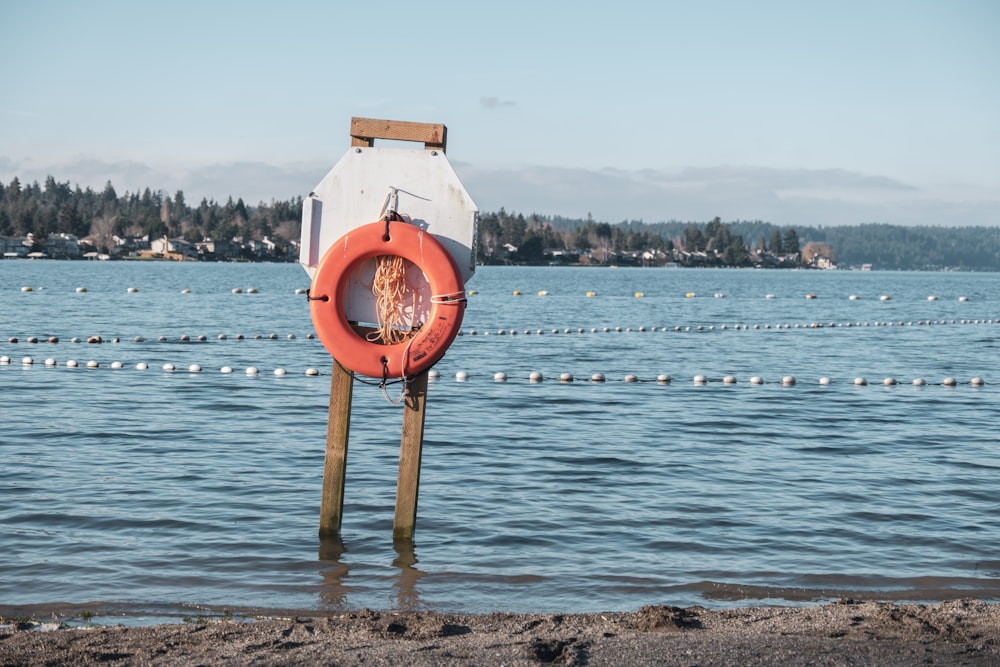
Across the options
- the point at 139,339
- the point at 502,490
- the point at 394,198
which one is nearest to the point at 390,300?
the point at 394,198

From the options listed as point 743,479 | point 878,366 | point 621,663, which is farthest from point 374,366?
point 878,366

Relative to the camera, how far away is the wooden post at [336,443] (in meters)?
7.40

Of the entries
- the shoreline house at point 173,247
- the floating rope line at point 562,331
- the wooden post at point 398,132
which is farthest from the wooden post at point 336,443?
the shoreline house at point 173,247

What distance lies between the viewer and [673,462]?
12328 mm

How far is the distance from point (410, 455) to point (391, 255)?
51.7 inches

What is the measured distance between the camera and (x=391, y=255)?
283 inches

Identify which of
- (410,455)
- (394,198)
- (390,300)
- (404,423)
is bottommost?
(410,455)

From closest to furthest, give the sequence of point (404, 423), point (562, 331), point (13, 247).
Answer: point (404, 423) < point (562, 331) < point (13, 247)

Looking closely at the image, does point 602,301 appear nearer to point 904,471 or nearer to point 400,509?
point 904,471

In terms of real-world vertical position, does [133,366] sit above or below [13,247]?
above

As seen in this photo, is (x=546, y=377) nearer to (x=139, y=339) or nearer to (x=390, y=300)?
(x=139, y=339)

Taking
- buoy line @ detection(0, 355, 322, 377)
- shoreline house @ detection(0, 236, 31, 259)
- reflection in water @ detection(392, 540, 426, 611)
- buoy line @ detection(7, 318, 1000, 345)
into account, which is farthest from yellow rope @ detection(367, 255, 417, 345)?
shoreline house @ detection(0, 236, 31, 259)

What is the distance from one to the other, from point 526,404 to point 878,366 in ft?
39.4

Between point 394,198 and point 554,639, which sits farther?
point 394,198
